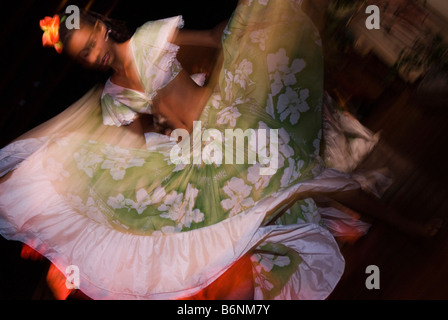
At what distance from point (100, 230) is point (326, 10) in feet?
4.44

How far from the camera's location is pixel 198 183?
4.53ft

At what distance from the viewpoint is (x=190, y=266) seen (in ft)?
4.17

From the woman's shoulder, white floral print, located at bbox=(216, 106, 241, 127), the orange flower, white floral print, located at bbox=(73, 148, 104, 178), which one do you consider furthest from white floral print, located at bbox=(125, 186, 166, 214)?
the orange flower

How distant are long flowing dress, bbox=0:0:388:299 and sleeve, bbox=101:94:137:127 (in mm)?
238

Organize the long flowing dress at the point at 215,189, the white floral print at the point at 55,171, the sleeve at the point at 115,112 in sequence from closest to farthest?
1. the long flowing dress at the point at 215,189
2. the white floral print at the point at 55,171
3. the sleeve at the point at 115,112

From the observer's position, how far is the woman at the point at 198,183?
129 cm

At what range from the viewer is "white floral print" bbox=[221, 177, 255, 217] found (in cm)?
129

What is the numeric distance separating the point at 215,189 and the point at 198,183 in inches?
3.0

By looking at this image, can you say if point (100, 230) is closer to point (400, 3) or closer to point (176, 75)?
point (176, 75)

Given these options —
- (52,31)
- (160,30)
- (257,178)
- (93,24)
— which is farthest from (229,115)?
(52,31)

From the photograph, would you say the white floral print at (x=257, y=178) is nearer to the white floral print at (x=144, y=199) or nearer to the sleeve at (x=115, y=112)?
the white floral print at (x=144, y=199)

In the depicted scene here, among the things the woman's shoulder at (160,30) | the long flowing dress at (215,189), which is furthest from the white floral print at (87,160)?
the woman's shoulder at (160,30)

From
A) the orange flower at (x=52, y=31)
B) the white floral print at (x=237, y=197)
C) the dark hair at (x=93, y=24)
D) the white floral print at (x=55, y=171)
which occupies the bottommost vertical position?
the white floral print at (x=55, y=171)

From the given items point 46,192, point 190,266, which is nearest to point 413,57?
point 190,266
